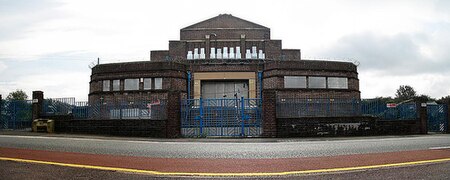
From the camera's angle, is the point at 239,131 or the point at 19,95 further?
the point at 19,95

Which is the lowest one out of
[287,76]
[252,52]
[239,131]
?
[239,131]

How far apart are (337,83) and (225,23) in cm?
2142

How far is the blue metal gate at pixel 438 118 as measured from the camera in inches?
981

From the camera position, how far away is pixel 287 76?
1531 inches

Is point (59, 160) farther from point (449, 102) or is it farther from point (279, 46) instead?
point (279, 46)

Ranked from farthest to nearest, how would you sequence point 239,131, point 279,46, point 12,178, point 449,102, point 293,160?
point 279,46
point 449,102
point 239,131
point 293,160
point 12,178

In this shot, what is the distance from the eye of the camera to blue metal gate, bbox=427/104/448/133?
81.7 feet

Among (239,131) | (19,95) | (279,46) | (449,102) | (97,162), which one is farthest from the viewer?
(19,95)

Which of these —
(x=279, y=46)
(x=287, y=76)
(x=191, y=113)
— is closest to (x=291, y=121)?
(x=191, y=113)

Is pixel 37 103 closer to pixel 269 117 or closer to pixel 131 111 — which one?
pixel 131 111

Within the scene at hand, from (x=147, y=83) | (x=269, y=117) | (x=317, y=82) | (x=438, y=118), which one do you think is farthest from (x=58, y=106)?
(x=317, y=82)

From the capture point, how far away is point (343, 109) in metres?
22.8

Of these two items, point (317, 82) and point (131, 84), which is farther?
point (317, 82)

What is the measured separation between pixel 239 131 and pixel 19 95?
85336mm
